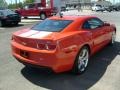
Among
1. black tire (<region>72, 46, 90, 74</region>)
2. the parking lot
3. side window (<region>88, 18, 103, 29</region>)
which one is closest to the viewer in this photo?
the parking lot

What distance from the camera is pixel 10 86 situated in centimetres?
542

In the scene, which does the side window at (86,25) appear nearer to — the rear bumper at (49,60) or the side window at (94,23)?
the side window at (94,23)

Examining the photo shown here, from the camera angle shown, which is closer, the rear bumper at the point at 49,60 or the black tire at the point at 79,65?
the rear bumper at the point at 49,60

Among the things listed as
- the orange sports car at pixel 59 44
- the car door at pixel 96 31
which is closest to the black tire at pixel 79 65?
the orange sports car at pixel 59 44

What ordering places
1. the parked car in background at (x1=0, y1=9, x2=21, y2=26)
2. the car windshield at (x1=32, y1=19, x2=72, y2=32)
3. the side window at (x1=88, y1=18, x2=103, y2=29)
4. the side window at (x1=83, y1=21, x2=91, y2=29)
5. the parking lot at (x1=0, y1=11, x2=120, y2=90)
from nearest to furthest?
the parking lot at (x1=0, y1=11, x2=120, y2=90)
the car windshield at (x1=32, y1=19, x2=72, y2=32)
the side window at (x1=83, y1=21, x2=91, y2=29)
the side window at (x1=88, y1=18, x2=103, y2=29)
the parked car in background at (x1=0, y1=9, x2=21, y2=26)

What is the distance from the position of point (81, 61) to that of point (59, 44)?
41.7 inches

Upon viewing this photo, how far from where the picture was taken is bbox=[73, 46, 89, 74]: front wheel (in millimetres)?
5861

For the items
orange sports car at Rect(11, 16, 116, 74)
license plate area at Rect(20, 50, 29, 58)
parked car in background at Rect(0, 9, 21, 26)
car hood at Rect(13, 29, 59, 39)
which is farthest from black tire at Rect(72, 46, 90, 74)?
parked car in background at Rect(0, 9, 21, 26)

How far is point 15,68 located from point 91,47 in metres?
2.12

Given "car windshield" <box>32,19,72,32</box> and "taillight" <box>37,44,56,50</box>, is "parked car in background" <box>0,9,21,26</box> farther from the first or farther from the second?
"taillight" <box>37,44,56,50</box>

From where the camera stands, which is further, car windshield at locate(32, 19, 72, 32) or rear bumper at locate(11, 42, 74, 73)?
car windshield at locate(32, 19, 72, 32)

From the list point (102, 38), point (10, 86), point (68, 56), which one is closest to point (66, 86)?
point (68, 56)

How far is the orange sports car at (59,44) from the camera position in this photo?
5312 mm

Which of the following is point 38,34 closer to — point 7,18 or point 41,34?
point 41,34
